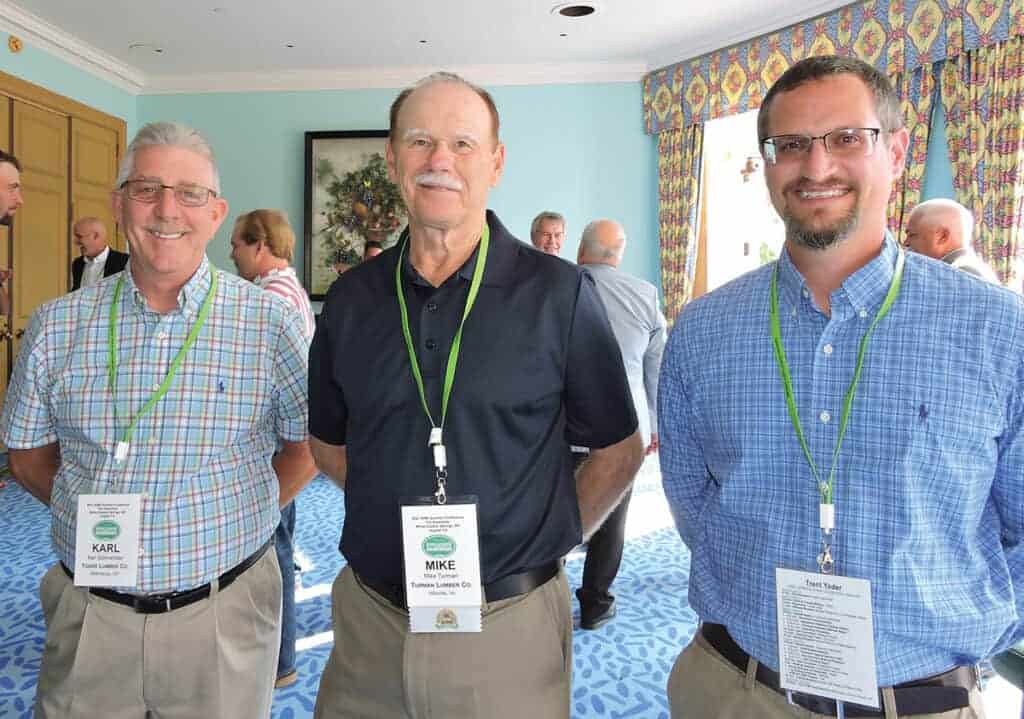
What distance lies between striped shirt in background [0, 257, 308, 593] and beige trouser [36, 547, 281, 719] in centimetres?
7

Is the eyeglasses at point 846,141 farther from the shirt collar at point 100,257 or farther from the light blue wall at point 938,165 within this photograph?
the shirt collar at point 100,257

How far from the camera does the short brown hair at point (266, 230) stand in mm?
3055

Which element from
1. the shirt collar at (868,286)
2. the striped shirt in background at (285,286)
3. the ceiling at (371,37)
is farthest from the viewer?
the ceiling at (371,37)

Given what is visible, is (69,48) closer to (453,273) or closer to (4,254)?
(4,254)

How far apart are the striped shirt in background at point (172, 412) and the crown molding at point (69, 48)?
6.07 meters

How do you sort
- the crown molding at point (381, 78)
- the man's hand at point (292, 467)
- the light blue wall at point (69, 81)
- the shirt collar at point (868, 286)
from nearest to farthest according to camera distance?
the shirt collar at point (868, 286)
the man's hand at point (292, 467)
the light blue wall at point (69, 81)
the crown molding at point (381, 78)

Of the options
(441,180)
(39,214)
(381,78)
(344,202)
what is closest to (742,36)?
(381,78)

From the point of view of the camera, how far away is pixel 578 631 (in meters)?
3.29

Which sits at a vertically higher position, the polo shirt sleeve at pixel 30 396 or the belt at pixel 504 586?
the polo shirt sleeve at pixel 30 396

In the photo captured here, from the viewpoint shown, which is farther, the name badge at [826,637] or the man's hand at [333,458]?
the man's hand at [333,458]

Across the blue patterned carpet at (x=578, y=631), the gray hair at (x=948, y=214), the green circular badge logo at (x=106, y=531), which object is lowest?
the blue patterned carpet at (x=578, y=631)

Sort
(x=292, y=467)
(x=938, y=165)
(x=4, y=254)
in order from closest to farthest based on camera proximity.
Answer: (x=292, y=467)
(x=938, y=165)
(x=4, y=254)

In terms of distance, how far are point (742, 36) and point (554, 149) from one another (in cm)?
206

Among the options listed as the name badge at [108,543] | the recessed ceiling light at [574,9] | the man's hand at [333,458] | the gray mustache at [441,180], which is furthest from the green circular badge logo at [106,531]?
the recessed ceiling light at [574,9]
